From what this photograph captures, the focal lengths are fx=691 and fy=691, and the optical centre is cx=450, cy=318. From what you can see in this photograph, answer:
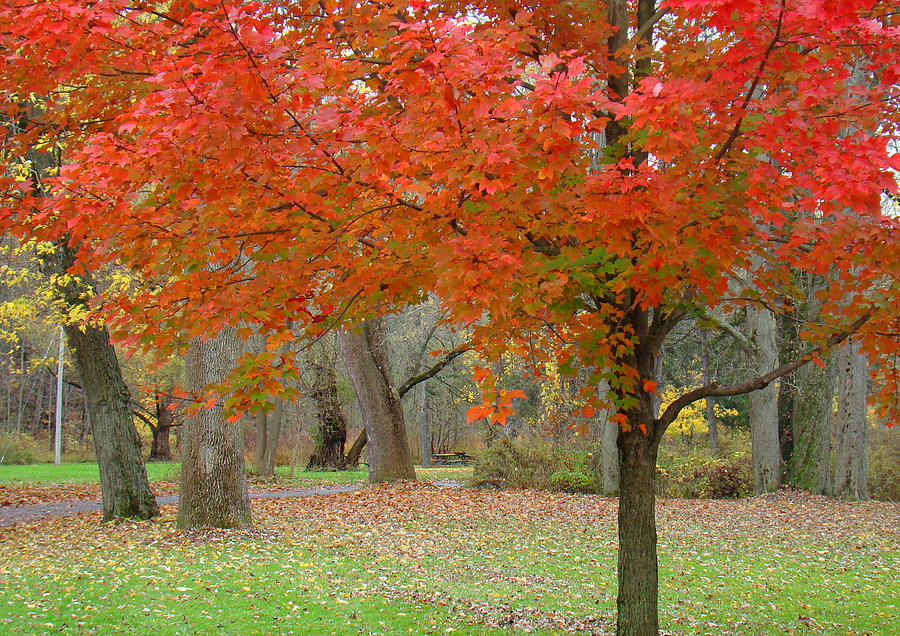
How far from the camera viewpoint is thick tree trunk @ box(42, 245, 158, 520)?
10422 mm

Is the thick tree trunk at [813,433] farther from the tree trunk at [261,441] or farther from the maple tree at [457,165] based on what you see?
the tree trunk at [261,441]

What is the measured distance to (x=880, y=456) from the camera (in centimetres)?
1723

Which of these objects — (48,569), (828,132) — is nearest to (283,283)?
(828,132)

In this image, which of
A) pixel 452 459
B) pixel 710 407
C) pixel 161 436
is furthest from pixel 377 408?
pixel 161 436

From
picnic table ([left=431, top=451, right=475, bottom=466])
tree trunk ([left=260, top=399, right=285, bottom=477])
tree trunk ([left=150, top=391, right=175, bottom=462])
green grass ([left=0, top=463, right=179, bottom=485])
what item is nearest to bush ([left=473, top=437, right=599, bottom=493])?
tree trunk ([left=260, top=399, right=285, bottom=477])

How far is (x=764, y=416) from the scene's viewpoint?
47.0 feet

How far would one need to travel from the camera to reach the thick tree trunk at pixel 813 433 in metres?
14.5

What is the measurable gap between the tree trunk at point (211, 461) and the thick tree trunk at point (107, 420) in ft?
5.47

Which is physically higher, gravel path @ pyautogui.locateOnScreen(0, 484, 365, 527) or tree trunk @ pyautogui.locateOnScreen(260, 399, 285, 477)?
tree trunk @ pyautogui.locateOnScreen(260, 399, 285, 477)

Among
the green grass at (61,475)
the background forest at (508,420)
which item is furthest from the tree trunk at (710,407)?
the green grass at (61,475)

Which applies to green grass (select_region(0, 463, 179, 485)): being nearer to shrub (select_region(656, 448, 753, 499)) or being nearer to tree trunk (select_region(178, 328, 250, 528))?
tree trunk (select_region(178, 328, 250, 528))

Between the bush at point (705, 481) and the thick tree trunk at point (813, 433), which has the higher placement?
the thick tree trunk at point (813, 433)

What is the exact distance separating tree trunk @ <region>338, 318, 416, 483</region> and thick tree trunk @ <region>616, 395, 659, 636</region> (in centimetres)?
1146

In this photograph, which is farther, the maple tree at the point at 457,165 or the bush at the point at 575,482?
the bush at the point at 575,482
